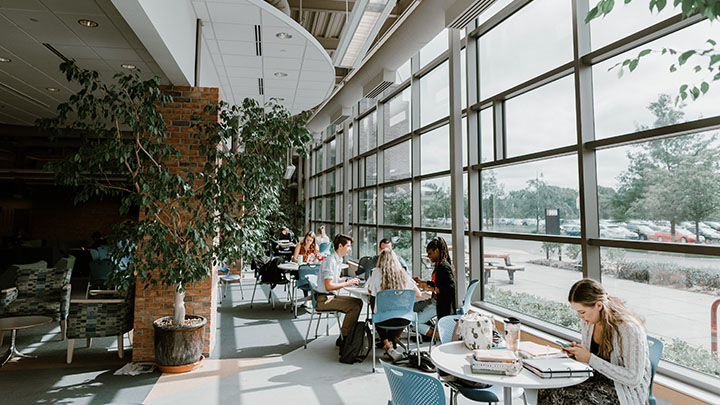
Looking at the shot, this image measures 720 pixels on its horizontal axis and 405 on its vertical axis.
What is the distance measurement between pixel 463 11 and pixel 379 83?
2.65m

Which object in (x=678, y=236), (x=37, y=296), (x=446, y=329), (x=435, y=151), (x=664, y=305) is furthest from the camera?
(x=435, y=151)

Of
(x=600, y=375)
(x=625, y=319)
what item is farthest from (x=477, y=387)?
(x=625, y=319)

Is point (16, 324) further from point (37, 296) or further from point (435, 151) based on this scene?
point (435, 151)

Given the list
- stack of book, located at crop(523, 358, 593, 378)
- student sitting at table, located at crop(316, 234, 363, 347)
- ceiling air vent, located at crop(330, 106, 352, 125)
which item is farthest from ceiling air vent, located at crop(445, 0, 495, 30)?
ceiling air vent, located at crop(330, 106, 352, 125)

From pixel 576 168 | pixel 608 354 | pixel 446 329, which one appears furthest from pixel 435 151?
pixel 608 354

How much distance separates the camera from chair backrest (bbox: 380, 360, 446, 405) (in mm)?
1937

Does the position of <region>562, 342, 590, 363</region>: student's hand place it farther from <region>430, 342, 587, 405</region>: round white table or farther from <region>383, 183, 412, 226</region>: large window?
<region>383, 183, 412, 226</region>: large window

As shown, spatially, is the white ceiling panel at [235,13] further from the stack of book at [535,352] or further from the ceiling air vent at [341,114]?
the ceiling air vent at [341,114]

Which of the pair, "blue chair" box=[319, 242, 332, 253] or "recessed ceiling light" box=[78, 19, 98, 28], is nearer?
"recessed ceiling light" box=[78, 19, 98, 28]

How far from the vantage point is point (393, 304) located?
4148 millimetres

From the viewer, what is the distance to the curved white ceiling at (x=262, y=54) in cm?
426

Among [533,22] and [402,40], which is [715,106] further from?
[402,40]

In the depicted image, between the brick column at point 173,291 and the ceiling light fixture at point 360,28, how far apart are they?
176 centimetres

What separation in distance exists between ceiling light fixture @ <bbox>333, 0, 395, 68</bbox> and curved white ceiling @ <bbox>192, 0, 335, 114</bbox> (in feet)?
0.90
